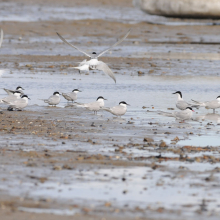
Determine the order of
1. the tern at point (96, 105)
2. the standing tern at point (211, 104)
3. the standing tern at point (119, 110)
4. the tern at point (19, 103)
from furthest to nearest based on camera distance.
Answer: the standing tern at point (211, 104)
the tern at point (96, 105)
the tern at point (19, 103)
the standing tern at point (119, 110)

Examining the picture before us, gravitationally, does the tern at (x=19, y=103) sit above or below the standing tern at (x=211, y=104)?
below

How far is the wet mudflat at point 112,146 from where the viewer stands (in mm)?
6262

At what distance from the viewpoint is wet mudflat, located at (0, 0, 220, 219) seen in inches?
247

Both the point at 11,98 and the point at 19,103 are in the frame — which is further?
the point at 11,98

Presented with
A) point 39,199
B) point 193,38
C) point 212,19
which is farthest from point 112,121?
point 212,19

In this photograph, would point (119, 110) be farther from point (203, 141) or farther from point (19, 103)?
point (203, 141)

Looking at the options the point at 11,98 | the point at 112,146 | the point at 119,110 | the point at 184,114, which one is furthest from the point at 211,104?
the point at 112,146

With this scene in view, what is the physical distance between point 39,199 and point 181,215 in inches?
53.9

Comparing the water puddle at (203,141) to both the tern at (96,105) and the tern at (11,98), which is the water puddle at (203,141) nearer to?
the tern at (96,105)

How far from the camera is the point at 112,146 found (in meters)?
8.96

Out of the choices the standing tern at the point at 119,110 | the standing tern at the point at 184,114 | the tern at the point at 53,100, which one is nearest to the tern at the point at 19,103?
the tern at the point at 53,100

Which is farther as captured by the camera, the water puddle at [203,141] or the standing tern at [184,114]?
the standing tern at [184,114]

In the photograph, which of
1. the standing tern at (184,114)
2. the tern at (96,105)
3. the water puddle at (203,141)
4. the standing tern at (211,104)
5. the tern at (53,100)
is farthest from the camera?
the tern at (53,100)

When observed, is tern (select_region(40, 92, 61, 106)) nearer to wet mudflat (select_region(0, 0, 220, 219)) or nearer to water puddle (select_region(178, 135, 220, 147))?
wet mudflat (select_region(0, 0, 220, 219))
